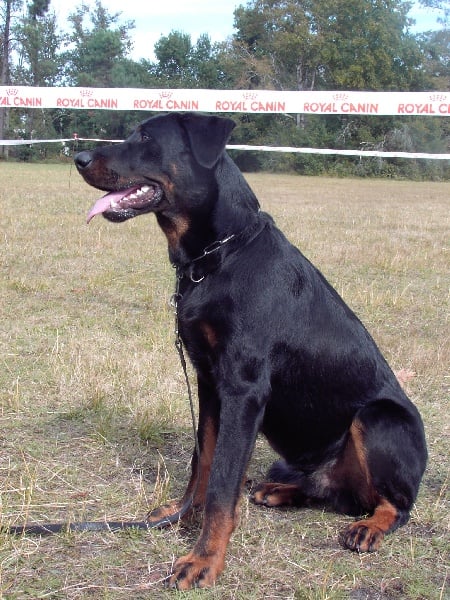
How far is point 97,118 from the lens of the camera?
34.5 m

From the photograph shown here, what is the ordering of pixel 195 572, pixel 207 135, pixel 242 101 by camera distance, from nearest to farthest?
pixel 195 572
pixel 207 135
pixel 242 101

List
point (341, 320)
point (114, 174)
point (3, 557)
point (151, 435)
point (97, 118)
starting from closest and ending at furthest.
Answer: point (3, 557) → point (114, 174) → point (341, 320) → point (151, 435) → point (97, 118)

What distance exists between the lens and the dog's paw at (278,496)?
3186 millimetres

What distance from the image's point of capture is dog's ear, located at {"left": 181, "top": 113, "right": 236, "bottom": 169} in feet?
9.07

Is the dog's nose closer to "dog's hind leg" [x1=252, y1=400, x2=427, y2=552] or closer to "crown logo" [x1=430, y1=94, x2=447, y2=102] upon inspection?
"dog's hind leg" [x1=252, y1=400, x2=427, y2=552]

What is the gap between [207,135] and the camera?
9.14ft

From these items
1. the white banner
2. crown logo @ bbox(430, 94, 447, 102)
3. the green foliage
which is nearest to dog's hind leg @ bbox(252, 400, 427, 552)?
the white banner

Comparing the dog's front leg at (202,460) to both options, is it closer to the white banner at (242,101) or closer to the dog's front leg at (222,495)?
the dog's front leg at (222,495)

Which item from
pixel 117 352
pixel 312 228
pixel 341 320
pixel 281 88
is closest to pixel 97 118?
pixel 281 88

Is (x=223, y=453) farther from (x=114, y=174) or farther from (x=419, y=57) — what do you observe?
(x=419, y=57)

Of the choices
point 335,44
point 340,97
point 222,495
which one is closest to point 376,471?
point 222,495

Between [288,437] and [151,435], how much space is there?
3.30 feet

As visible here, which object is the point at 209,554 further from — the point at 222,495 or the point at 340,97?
the point at 340,97

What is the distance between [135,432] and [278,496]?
3.30 feet
